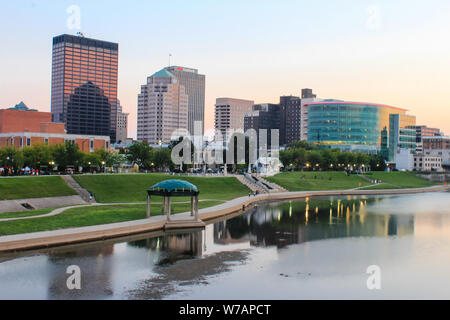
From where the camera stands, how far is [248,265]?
35.3 metres

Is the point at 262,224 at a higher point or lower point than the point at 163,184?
lower

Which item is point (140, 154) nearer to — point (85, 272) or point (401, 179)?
point (85, 272)

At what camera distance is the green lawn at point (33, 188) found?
204 feet

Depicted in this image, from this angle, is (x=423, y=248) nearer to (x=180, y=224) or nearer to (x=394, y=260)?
(x=394, y=260)

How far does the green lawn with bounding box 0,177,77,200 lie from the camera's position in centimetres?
6222

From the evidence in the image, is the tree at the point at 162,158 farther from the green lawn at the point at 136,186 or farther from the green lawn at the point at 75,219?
the green lawn at the point at 75,219

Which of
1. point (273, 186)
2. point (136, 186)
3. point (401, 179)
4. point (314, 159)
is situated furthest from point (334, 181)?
point (136, 186)

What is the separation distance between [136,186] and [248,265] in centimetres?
4943

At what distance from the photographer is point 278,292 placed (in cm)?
2833

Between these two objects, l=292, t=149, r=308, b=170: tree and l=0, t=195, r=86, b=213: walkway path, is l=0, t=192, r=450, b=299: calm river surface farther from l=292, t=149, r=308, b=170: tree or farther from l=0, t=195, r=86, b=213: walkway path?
l=292, t=149, r=308, b=170: tree

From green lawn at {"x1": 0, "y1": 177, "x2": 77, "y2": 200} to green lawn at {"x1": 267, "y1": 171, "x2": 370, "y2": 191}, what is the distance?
50526mm

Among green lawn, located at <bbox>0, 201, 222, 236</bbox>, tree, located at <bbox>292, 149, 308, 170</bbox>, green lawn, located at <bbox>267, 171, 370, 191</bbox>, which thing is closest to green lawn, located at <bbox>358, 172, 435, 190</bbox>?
green lawn, located at <bbox>267, 171, 370, 191</bbox>

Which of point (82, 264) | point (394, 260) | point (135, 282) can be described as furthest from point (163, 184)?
point (394, 260)
